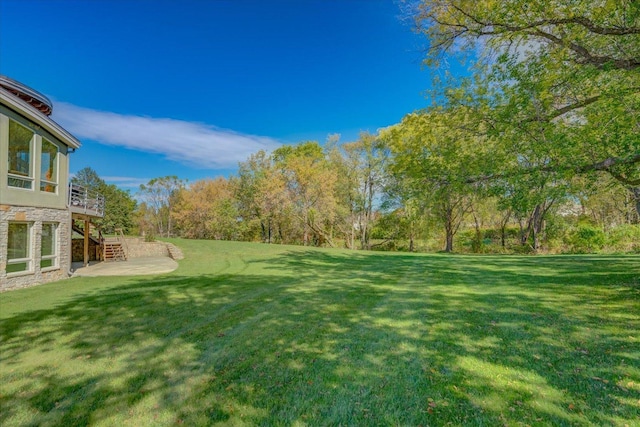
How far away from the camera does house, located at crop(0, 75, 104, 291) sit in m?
8.10

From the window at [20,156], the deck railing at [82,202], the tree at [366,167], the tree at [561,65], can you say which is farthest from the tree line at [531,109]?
the deck railing at [82,202]

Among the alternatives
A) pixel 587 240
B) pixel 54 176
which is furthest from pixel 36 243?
pixel 587 240

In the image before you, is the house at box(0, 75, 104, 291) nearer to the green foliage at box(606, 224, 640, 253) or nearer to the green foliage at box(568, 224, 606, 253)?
the green foliage at box(568, 224, 606, 253)

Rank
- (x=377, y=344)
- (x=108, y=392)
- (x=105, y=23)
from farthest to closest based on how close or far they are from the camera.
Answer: (x=105, y=23)
(x=377, y=344)
(x=108, y=392)

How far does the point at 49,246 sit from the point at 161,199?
116 ft

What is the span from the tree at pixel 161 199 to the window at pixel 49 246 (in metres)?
32.0

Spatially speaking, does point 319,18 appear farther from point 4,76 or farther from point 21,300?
point 21,300

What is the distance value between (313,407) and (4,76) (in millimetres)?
12732

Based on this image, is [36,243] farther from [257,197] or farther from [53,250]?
[257,197]

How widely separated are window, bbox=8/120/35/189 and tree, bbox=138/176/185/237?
32.8m

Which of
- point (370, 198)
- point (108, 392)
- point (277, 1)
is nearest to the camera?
point (108, 392)

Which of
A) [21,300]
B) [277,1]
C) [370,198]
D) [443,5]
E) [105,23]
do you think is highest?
[277,1]

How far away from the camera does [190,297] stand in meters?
6.51

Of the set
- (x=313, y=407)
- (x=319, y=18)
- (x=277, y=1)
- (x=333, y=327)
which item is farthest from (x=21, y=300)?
(x=319, y=18)
